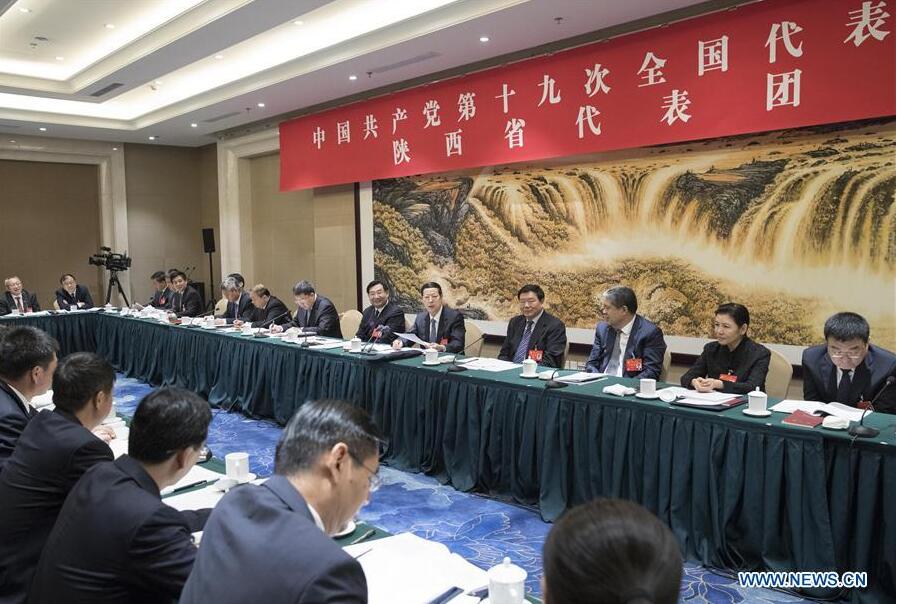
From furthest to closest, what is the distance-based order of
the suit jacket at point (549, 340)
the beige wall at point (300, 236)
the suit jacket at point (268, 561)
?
the beige wall at point (300, 236) → the suit jacket at point (549, 340) → the suit jacket at point (268, 561)

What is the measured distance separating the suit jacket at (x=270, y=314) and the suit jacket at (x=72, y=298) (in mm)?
2855

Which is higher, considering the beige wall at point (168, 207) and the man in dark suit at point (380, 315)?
the beige wall at point (168, 207)

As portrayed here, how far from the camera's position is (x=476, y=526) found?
314cm

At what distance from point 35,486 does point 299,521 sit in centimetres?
100

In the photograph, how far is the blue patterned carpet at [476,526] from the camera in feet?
8.32

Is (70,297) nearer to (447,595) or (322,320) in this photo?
(322,320)

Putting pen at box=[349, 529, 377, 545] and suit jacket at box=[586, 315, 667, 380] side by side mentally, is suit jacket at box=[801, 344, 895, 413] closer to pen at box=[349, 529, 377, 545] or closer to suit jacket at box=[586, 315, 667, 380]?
suit jacket at box=[586, 315, 667, 380]

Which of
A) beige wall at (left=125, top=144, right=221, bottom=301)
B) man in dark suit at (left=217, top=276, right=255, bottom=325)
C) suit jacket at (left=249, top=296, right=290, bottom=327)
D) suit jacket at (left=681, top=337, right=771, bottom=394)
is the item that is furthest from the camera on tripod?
suit jacket at (left=681, top=337, right=771, bottom=394)

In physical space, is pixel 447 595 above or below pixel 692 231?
below

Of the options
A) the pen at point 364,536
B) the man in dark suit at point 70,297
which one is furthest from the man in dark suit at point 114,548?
the man in dark suit at point 70,297

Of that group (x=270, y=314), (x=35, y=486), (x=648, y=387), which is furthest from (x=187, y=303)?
(x=35, y=486)

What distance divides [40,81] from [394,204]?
396 cm

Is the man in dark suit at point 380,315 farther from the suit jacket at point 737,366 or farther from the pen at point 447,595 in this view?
the pen at point 447,595

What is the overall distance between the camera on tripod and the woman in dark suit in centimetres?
807
